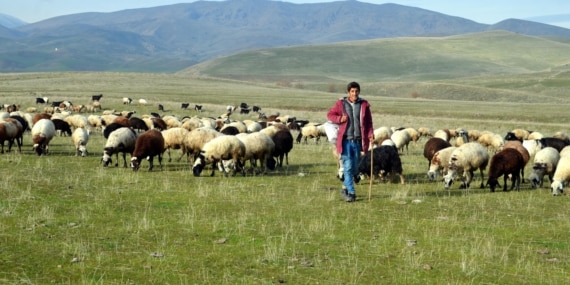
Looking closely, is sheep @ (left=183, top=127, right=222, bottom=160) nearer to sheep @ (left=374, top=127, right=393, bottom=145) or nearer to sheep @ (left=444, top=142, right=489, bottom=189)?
sheep @ (left=444, top=142, right=489, bottom=189)

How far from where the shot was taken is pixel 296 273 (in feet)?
26.3

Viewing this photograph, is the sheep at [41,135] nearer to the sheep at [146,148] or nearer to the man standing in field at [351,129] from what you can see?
the sheep at [146,148]

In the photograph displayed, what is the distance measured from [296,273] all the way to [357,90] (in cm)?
617

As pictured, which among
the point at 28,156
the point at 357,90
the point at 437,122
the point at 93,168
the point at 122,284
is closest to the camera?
the point at 122,284

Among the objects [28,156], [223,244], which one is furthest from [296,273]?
[28,156]

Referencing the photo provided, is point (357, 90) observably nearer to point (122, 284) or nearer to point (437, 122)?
point (122, 284)

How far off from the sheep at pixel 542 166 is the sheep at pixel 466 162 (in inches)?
51.8

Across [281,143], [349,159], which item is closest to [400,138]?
[281,143]

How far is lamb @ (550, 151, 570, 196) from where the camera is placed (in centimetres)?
1499

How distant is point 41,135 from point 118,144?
4.08 meters

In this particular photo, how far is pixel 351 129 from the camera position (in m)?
13.2

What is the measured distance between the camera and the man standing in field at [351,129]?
1320 centimetres

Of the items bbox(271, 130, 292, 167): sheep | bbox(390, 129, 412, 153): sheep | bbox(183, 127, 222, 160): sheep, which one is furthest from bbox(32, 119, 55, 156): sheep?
bbox(390, 129, 412, 153): sheep

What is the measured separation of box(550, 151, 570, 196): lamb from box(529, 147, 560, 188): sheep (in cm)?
86
